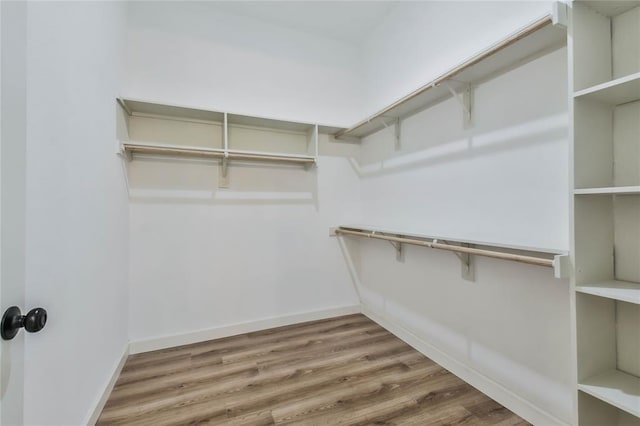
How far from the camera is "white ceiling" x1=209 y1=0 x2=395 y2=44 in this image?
8.56ft

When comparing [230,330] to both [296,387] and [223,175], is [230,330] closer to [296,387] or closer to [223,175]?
[296,387]

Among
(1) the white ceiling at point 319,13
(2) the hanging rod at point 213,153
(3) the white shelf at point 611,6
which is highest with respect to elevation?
(1) the white ceiling at point 319,13

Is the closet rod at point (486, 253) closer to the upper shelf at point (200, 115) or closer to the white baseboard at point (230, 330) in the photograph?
the white baseboard at point (230, 330)

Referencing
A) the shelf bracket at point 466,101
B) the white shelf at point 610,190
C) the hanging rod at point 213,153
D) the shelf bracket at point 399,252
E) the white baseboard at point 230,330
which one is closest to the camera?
the white shelf at point 610,190

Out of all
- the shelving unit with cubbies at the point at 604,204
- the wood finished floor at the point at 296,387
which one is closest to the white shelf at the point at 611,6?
the shelving unit with cubbies at the point at 604,204

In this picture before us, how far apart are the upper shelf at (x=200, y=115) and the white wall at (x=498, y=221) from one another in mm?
1080

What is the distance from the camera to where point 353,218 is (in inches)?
126

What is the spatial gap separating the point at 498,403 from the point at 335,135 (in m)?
2.62

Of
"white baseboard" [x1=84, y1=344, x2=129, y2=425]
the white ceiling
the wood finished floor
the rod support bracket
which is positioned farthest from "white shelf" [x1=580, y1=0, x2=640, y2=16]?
"white baseboard" [x1=84, y1=344, x2=129, y2=425]

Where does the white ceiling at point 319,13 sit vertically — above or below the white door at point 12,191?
above

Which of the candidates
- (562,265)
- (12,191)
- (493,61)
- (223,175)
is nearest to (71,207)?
(12,191)

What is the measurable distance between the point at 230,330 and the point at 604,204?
279cm

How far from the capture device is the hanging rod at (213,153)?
87.0 inches

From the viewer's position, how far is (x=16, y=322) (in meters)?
0.62
